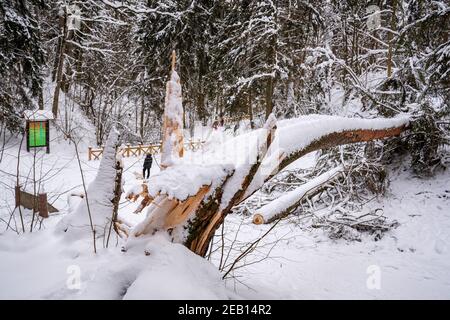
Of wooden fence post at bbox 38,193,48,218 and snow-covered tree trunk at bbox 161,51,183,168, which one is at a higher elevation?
snow-covered tree trunk at bbox 161,51,183,168

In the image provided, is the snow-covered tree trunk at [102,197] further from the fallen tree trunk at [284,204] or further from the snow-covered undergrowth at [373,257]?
the fallen tree trunk at [284,204]

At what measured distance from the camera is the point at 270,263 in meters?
6.12

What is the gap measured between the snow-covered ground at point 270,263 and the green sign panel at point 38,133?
4326 millimetres

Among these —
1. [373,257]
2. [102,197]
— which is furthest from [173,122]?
[373,257]

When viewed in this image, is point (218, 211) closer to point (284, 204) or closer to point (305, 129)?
point (305, 129)

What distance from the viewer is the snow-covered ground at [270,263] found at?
7.84ft

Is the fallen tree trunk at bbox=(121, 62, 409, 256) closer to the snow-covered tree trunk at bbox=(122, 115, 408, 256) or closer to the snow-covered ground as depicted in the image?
the snow-covered tree trunk at bbox=(122, 115, 408, 256)

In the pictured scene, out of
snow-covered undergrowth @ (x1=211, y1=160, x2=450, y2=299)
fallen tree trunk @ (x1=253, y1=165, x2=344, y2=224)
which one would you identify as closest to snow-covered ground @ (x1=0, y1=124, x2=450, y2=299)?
snow-covered undergrowth @ (x1=211, y1=160, x2=450, y2=299)

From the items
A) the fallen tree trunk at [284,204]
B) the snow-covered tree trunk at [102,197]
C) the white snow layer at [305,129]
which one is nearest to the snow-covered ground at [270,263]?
the snow-covered tree trunk at [102,197]

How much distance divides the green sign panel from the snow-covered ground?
14.2ft

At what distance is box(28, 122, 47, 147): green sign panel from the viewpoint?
46.8 feet

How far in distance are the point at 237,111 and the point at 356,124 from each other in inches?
353

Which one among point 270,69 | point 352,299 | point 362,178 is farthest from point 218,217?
point 270,69

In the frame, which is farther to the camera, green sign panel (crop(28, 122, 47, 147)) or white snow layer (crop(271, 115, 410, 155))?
green sign panel (crop(28, 122, 47, 147))
